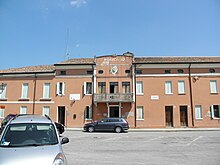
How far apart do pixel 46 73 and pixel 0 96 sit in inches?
285

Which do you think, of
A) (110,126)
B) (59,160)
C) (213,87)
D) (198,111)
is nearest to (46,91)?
(110,126)

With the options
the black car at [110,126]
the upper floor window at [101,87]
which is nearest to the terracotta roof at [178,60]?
the upper floor window at [101,87]

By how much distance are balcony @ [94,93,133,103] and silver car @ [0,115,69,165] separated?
19618 mm

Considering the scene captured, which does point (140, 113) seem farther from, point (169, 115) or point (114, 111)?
point (169, 115)

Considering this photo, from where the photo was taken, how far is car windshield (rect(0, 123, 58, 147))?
4.88m

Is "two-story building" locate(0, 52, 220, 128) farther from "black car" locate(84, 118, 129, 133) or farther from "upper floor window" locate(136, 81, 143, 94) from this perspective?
"black car" locate(84, 118, 129, 133)

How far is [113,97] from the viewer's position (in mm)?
25531

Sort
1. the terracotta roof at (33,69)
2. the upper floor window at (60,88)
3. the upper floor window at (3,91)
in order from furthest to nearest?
1. the terracotta roof at (33,69)
2. the upper floor window at (3,91)
3. the upper floor window at (60,88)

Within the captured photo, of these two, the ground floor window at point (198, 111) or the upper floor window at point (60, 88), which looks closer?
the ground floor window at point (198, 111)

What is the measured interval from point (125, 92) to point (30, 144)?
22.0 m

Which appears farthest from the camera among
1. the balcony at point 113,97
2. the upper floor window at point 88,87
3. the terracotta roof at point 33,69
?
the terracotta roof at point 33,69

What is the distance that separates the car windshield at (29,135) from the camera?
4.88m

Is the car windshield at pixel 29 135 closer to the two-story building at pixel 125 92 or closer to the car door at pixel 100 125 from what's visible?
the car door at pixel 100 125

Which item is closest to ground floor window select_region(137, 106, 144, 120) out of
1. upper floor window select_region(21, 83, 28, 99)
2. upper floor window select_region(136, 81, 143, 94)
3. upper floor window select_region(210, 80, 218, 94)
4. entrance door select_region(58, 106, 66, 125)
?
upper floor window select_region(136, 81, 143, 94)
